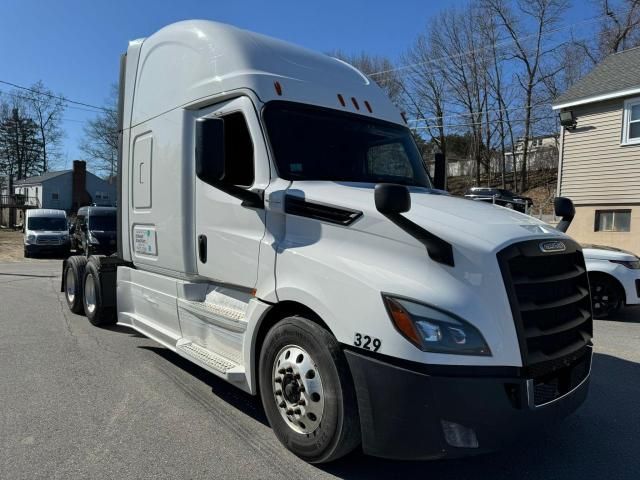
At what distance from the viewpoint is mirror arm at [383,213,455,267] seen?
290 centimetres

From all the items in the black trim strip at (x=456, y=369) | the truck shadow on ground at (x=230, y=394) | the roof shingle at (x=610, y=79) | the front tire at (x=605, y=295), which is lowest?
the truck shadow on ground at (x=230, y=394)

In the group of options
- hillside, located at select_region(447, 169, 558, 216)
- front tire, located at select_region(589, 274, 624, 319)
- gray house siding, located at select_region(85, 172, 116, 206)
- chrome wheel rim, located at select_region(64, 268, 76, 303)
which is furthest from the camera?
gray house siding, located at select_region(85, 172, 116, 206)

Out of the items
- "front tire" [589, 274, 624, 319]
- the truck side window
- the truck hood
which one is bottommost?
"front tire" [589, 274, 624, 319]

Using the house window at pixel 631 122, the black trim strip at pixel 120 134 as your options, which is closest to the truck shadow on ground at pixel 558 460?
the black trim strip at pixel 120 134

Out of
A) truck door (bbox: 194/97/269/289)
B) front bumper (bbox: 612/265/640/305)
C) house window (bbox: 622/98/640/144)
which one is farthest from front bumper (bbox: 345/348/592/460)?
house window (bbox: 622/98/640/144)

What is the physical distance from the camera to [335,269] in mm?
3170

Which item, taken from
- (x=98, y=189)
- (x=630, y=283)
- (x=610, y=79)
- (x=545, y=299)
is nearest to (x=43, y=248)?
(x=630, y=283)

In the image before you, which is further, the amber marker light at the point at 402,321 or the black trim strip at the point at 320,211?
the black trim strip at the point at 320,211

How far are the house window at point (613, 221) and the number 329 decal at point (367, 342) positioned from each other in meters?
15.3

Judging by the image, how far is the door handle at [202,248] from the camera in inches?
177

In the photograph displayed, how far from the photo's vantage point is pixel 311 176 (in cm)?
391

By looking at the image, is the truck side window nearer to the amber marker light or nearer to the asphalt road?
the amber marker light

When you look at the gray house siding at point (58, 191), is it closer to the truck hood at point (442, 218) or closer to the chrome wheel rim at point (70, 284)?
A: the chrome wheel rim at point (70, 284)

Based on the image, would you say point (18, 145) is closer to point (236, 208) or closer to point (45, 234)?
point (45, 234)
